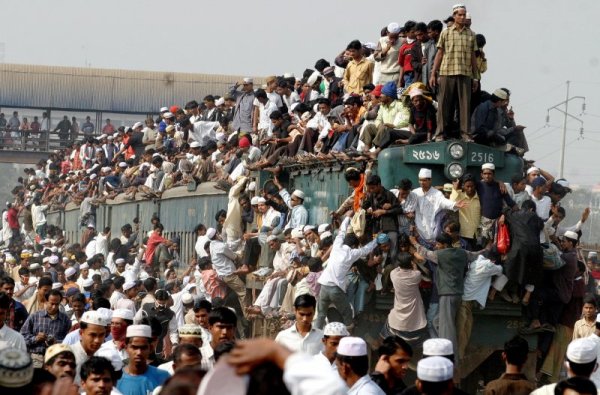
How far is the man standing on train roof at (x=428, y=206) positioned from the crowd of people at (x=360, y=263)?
0.02m

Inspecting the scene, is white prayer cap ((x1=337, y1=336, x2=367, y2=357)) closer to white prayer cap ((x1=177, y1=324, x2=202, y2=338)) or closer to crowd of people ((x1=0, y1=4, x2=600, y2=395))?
→ crowd of people ((x1=0, y1=4, x2=600, y2=395))

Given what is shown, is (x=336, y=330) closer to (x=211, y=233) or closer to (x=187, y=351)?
(x=187, y=351)

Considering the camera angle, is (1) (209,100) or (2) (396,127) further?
(1) (209,100)

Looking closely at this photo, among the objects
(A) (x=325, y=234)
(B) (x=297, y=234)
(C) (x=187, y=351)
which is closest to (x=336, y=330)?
(C) (x=187, y=351)

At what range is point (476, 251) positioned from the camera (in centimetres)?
1673

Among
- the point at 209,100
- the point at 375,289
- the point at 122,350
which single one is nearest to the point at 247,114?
the point at 209,100

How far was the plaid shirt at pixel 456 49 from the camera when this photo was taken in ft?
56.0

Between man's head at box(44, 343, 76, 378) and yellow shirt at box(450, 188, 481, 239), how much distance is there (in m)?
8.00

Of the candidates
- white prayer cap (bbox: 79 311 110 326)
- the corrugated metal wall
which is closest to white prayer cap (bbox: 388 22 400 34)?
white prayer cap (bbox: 79 311 110 326)

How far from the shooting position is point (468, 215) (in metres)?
16.5

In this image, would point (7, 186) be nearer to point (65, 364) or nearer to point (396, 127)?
point (396, 127)

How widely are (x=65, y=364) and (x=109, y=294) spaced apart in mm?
9226

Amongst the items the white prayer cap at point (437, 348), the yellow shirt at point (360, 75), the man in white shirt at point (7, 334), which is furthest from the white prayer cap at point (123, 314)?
the yellow shirt at point (360, 75)

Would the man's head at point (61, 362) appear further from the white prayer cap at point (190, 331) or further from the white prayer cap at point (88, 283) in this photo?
the white prayer cap at point (88, 283)
